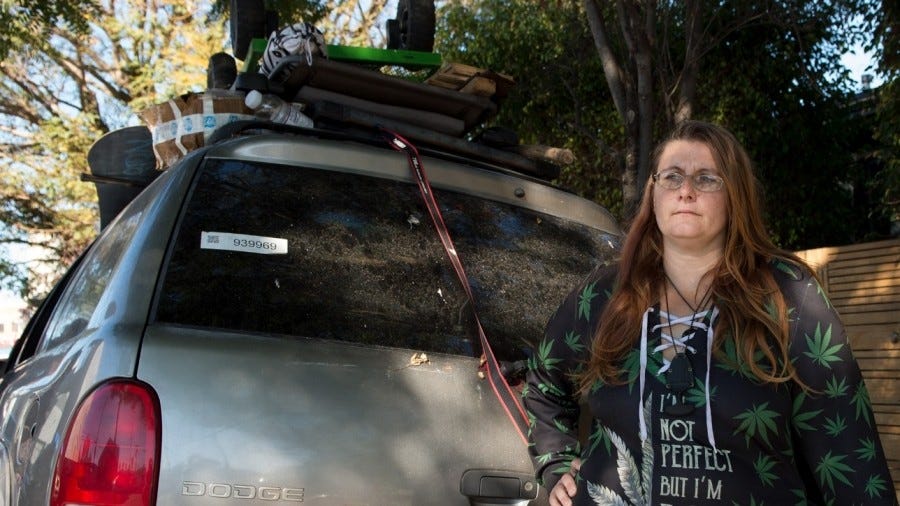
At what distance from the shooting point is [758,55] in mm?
10469

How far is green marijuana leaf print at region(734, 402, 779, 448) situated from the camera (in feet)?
6.47

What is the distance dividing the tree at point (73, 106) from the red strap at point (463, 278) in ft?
49.0

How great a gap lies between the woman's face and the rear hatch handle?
0.66 metres

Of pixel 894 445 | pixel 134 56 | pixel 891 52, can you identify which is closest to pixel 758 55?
pixel 891 52

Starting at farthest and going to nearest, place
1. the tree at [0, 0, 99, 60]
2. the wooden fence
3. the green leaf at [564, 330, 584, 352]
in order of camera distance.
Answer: the tree at [0, 0, 99, 60]
the wooden fence
the green leaf at [564, 330, 584, 352]

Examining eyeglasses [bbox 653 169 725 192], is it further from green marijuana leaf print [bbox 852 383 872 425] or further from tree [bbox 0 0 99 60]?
tree [bbox 0 0 99 60]

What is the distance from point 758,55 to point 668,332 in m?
9.07

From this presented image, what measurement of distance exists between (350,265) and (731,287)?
1.01m

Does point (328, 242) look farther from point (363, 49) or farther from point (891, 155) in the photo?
point (891, 155)

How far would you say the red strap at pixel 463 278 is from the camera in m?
2.41

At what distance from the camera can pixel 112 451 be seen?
2064mm

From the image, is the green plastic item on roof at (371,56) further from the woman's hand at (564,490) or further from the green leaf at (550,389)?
the woman's hand at (564,490)

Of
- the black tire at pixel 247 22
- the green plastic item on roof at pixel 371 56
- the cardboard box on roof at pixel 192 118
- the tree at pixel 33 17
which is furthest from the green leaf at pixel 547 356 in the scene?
the tree at pixel 33 17

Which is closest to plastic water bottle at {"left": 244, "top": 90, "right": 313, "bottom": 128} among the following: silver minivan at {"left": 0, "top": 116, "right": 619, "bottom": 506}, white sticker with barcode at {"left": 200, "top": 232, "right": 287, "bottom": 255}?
silver minivan at {"left": 0, "top": 116, "right": 619, "bottom": 506}
